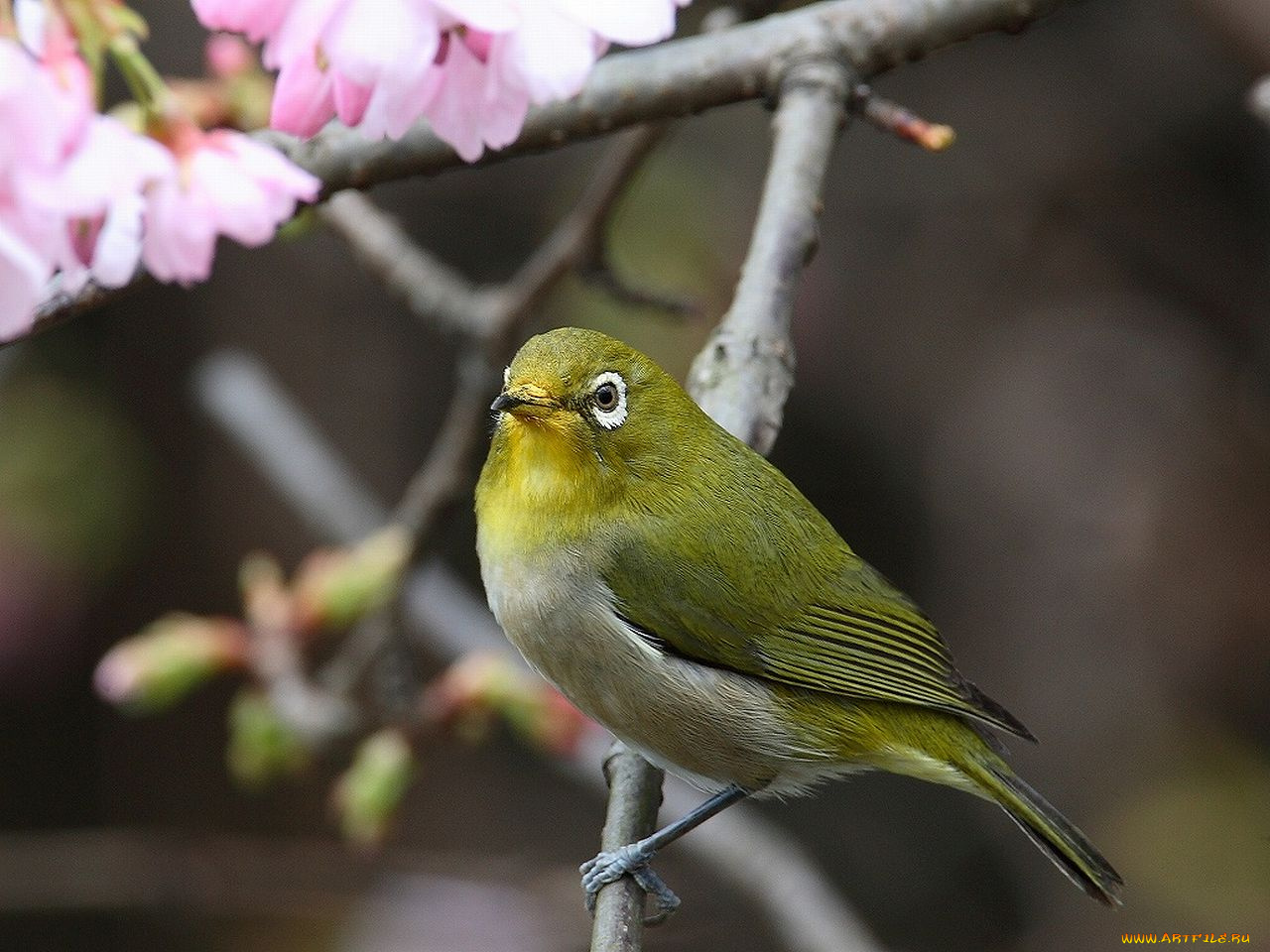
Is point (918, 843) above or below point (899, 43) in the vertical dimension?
below

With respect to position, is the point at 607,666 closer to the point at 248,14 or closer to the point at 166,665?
the point at 166,665

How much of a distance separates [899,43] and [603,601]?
1129 mm

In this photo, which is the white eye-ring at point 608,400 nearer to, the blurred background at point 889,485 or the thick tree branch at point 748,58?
the thick tree branch at point 748,58

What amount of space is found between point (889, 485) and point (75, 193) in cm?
469

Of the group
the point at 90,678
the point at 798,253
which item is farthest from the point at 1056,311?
the point at 90,678

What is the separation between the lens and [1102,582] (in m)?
5.20

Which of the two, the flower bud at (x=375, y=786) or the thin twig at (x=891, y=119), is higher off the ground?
the thin twig at (x=891, y=119)

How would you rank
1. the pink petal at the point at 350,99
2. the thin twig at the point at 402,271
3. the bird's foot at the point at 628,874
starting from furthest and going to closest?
the thin twig at the point at 402,271, the bird's foot at the point at 628,874, the pink petal at the point at 350,99

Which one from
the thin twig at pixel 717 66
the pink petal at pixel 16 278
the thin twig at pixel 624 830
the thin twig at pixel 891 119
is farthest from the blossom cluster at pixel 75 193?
the thin twig at pixel 891 119

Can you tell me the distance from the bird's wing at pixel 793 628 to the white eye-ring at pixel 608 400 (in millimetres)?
231

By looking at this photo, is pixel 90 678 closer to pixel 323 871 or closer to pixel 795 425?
pixel 323 871

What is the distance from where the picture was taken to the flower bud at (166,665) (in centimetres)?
325

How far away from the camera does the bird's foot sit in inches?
80.2

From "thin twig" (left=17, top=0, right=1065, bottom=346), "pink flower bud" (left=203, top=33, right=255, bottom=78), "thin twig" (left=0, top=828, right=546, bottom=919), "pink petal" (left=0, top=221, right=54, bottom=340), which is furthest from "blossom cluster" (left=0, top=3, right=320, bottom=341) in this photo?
"thin twig" (left=0, top=828, right=546, bottom=919)
